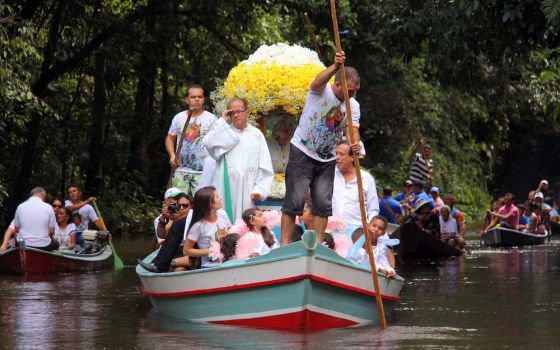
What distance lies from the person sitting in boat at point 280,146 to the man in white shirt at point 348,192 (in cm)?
98

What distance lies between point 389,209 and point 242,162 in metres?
9.64

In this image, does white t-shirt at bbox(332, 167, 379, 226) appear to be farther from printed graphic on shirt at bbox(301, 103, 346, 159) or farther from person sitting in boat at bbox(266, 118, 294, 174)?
printed graphic on shirt at bbox(301, 103, 346, 159)

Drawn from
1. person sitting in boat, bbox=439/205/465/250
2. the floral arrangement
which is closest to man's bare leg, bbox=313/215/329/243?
the floral arrangement

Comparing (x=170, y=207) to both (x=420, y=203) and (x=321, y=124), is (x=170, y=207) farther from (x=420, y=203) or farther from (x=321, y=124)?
(x=420, y=203)

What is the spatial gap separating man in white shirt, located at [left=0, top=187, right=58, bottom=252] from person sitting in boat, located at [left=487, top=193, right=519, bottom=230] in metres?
12.8

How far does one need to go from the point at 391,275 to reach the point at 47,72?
1579 centimetres

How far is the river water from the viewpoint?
10.9 meters

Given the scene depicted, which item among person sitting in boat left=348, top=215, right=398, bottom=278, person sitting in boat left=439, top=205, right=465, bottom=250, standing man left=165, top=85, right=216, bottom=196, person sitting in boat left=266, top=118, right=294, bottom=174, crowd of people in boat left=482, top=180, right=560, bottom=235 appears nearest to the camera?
person sitting in boat left=348, top=215, right=398, bottom=278

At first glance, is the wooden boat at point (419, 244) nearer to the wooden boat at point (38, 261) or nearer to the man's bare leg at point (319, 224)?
the wooden boat at point (38, 261)

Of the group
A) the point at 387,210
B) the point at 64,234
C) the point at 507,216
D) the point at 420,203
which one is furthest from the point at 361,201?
the point at 507,216

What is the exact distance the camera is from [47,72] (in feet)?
87.5

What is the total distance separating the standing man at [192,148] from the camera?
15.5m

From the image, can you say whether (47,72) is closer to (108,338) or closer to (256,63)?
(256,63)

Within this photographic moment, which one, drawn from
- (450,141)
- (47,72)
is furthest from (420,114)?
(47,72)
